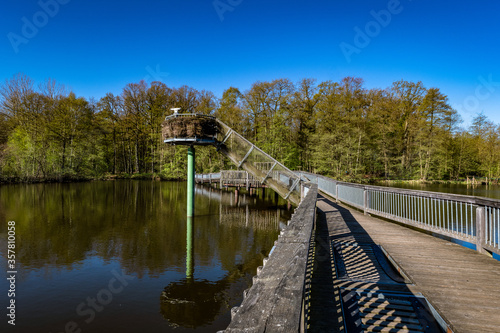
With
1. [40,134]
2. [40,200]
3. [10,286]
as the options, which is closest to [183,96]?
[40,134]

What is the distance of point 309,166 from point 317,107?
862 centimetres

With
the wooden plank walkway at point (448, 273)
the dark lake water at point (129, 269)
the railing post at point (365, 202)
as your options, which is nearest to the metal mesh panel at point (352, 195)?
the railing post at point (365, 202)

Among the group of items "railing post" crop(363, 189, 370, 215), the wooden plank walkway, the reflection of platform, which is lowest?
the reflection of platform

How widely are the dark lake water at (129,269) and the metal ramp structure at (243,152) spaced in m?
2.26

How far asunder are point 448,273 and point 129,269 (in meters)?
7.54

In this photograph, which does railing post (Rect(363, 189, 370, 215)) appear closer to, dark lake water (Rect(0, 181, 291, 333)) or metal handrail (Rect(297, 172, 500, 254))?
metal handrail (Rect(297, 172, 500, 254))

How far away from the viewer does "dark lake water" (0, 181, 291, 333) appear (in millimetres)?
5426

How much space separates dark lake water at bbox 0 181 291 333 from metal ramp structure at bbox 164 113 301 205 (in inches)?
89.1

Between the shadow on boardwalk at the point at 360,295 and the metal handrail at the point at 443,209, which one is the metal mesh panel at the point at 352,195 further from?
the shadow on boardwalk at the point at 360,295

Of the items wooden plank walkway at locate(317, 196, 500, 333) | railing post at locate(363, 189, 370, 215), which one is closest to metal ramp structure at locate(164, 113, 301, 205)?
railing post at locate(363, 189, 370, 215)

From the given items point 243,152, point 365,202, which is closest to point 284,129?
point 243,152

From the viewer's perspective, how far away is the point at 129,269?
7.89 m

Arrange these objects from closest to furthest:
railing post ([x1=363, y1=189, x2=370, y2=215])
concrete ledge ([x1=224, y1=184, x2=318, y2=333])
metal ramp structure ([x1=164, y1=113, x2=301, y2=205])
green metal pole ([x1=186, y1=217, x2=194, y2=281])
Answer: concrete ledge ([x1=224, y1=184, x2=318, y2=333]) → green metal pole ([x1=186, y1=217, x2=194, y2=281]) → railing post ([x1=363, y1=189, x2=370, y2=215]) → metal ramp structure ([x1=164, y1=113, x2=301, y2=205])

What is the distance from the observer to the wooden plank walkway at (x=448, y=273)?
288 centimetres
